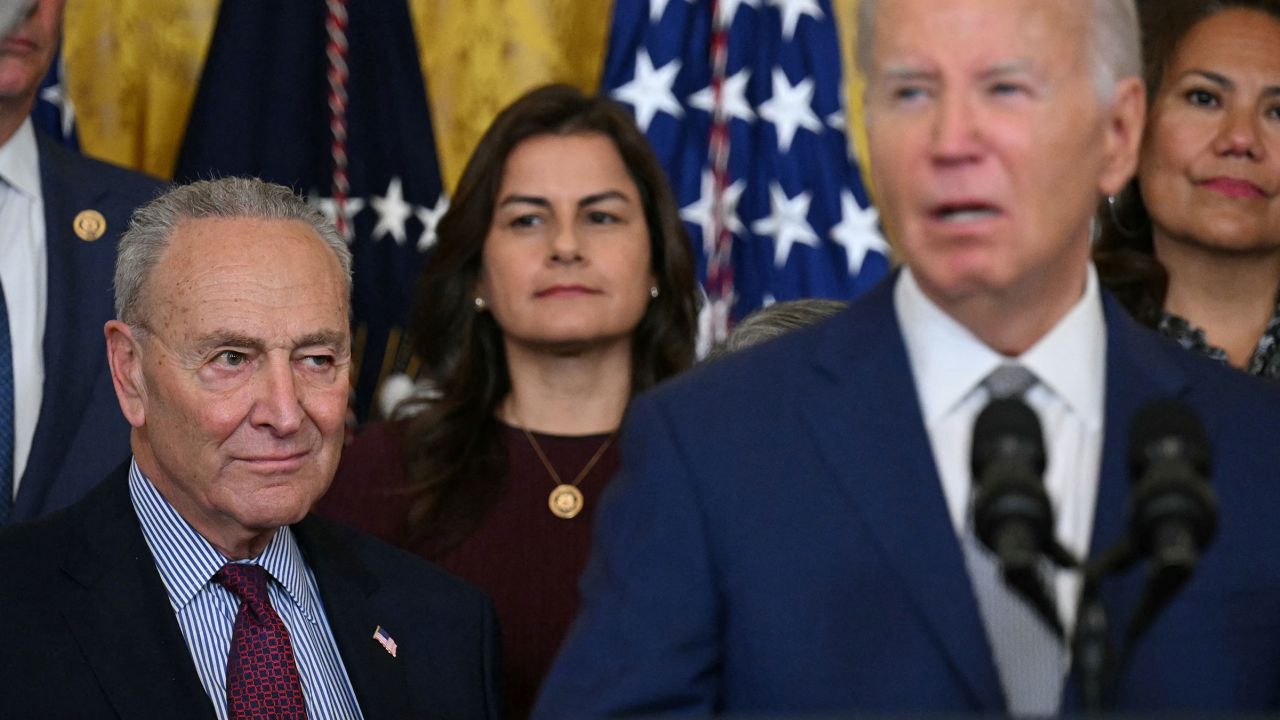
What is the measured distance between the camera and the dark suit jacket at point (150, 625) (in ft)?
8.60

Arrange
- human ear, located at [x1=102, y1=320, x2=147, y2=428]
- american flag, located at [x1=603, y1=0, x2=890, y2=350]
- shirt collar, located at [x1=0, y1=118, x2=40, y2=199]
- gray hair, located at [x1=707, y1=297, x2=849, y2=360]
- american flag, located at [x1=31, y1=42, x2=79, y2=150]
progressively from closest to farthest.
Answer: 1. human ear, located at [x1=102, y1=320, x2=147, y2=428]
2. gray hair, located at [x1=707, y1=297, x2=849, y2=360]
3. shirt collar, located at [x1=0, y1=118, x2=40, y2=199]
4. american flag, located at [x1=31, y1=42, x2=79, y2=150]
5. american flag, located at [x1=603, y1=0, x2=890, y2=350]

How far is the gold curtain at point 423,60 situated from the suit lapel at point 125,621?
238cm

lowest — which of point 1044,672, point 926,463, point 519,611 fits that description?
point 519,611

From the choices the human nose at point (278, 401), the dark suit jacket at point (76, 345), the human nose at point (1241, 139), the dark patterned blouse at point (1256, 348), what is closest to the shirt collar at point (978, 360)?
the human nose at point (278, 401)

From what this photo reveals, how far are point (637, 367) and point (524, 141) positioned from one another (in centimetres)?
54

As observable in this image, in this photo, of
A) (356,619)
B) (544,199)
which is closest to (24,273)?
(544,199)

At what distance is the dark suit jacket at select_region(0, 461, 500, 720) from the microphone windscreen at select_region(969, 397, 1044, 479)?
4.80 ft

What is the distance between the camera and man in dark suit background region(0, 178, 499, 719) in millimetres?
2689

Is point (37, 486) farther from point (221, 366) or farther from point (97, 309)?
point (221, 366)

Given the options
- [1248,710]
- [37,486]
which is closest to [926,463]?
[1248,710]

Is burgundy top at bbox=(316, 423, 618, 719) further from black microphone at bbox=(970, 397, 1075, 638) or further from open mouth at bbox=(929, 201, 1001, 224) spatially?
black microphone at bbox=(970, 397, 1075, 638)

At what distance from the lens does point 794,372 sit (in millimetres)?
1971

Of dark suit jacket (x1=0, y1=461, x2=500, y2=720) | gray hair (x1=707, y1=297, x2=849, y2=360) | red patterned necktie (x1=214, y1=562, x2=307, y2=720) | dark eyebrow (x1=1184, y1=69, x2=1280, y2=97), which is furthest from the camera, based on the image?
dark eyebrow (x1=1184, y1=69, x2=1280, y2=97)

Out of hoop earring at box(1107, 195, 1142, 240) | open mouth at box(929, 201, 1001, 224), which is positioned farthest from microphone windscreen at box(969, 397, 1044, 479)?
hoop earring at box(1107, 195, 1142, 240)
